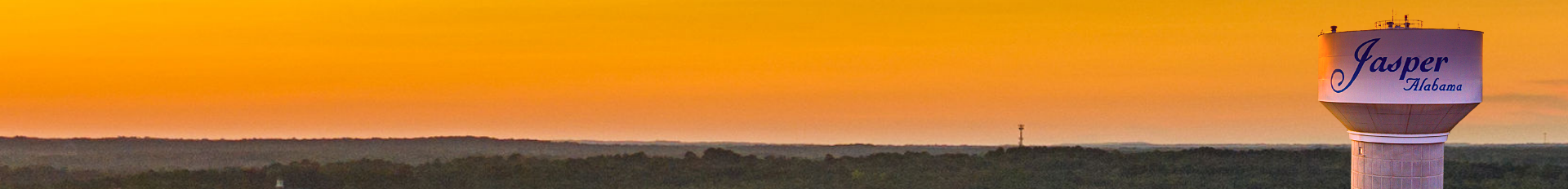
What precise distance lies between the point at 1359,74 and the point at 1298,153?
49.0 m

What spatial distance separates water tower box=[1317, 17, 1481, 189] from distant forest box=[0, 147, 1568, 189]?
1195 inches

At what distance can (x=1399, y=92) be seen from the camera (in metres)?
38.1

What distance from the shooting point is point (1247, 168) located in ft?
256

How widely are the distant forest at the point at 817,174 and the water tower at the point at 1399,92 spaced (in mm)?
30359

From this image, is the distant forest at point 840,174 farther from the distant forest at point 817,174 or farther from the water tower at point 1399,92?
the water tower at point 1399,92

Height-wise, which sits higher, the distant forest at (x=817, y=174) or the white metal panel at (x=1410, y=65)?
the white metal panel at (x=1410, y=65)

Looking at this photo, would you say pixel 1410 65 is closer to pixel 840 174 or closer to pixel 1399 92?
pixel 1399 92

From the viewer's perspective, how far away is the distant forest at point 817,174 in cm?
6938

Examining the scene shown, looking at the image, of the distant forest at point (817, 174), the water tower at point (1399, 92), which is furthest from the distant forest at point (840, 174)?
the water tower at point (1399, 92)

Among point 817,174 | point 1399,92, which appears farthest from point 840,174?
point 1399,92

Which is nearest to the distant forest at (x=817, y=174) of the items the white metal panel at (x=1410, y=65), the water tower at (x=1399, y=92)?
the water tower at (x=1399, y=92)

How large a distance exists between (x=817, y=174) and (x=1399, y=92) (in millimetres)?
40800

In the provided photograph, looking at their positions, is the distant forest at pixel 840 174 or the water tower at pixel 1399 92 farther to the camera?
the distant forest at pixel 840 174

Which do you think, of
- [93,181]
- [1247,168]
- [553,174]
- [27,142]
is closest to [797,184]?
[553,174]
